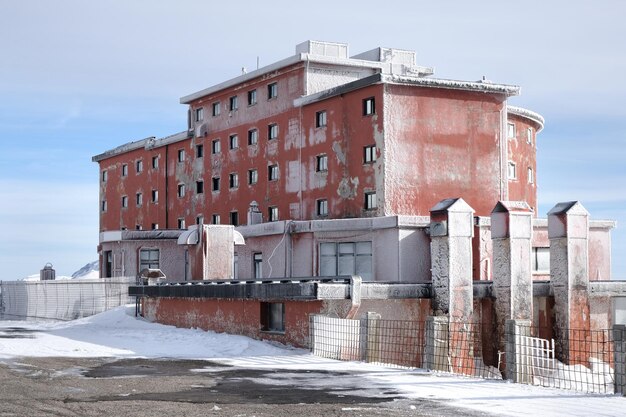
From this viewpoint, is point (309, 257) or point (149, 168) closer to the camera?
point (309, 257)

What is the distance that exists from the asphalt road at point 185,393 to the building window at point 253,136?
30797 mm

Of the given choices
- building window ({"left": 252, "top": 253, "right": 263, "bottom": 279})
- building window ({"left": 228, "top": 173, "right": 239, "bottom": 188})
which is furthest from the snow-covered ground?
building window ({"left": 228, "top": 173, "right": 239, "bottom": 188})

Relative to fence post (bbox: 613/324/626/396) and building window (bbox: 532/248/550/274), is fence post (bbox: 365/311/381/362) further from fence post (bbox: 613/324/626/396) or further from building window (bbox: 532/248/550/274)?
building window (bbox: 532/248/550/274)

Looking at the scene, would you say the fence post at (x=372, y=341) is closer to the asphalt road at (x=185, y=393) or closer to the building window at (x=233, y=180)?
the asphalt road at (x=185, y=393)

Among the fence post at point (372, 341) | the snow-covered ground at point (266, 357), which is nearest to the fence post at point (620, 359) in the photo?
the snow-covered ground at point (266, 357)

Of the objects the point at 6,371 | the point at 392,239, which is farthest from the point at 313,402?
the point at 392,239

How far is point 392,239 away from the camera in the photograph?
3634cm

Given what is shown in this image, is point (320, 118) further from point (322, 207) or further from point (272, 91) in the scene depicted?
point (272, 91)

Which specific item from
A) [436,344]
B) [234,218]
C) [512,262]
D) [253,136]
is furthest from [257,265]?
[436,344]

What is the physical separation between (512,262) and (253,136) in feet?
77.7

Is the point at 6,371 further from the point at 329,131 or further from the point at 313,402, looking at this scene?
the point at 329,131

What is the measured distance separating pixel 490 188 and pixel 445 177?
2.60 meters

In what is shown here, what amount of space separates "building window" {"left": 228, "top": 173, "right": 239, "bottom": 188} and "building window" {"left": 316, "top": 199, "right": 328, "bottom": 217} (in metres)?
8.74

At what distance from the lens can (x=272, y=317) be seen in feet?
82.4
